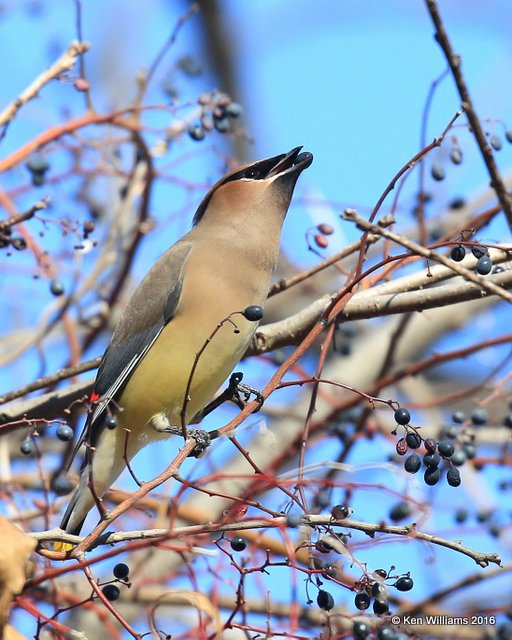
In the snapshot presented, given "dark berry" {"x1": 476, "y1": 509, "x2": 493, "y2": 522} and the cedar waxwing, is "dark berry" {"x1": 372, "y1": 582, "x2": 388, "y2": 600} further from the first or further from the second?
"dark berry" {"x1": 476, "y1": 509, "x2": 493, "y2": 522}

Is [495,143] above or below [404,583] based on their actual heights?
above

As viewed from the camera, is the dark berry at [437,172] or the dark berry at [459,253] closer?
the dark berry at [459,253]

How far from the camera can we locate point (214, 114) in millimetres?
4141

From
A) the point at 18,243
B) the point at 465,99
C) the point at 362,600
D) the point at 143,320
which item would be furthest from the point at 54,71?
the point at 362,600

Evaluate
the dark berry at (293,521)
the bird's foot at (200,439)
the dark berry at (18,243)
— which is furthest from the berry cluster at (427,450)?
the dark berry at (18,243)

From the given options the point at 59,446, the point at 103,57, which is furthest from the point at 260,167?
the point at 103,57

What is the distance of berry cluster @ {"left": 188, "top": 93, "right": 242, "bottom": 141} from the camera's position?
4.14m

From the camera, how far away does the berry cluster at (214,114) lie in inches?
163

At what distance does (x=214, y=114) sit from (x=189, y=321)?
83 centimetres

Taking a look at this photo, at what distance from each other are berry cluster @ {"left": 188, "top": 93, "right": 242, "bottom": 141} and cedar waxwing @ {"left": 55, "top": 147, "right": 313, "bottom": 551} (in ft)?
0.71

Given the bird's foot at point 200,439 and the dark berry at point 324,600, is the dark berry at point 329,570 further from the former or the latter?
the bird's foot at point 200,439

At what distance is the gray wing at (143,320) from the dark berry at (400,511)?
114 centimetres

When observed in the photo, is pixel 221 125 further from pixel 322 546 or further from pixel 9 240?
pixel 322 546

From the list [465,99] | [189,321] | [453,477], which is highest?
[189,321]
